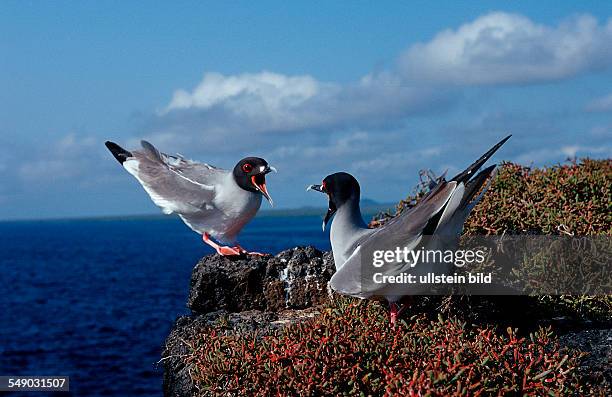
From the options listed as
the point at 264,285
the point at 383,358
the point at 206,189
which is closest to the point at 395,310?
the point at 383,358

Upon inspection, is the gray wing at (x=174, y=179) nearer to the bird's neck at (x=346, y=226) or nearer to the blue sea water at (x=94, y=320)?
the bird's neck at (x=346, y=226)

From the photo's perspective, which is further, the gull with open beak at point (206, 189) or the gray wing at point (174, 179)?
the gray wing at point (174, 179)

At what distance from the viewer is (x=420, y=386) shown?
555cm

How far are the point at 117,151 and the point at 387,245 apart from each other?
5360 mm

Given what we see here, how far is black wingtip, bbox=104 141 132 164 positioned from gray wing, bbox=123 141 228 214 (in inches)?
5.0

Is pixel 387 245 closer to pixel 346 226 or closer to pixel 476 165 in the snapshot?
pixel 346 226

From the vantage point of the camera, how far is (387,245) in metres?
7.54

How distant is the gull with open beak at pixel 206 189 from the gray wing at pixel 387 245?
1.95 metres

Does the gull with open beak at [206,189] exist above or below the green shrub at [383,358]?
above

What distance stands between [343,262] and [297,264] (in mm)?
1852

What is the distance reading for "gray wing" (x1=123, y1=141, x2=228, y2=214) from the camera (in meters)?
9.97

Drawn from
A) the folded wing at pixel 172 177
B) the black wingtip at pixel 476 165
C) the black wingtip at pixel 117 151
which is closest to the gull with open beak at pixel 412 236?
the black wingtip at pixel 476 165

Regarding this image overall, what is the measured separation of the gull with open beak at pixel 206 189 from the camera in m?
9.52

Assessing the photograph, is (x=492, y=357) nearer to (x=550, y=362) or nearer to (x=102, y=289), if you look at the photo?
(x=550, y=362)
